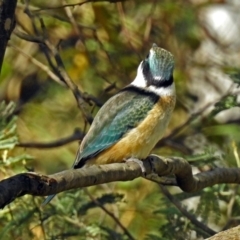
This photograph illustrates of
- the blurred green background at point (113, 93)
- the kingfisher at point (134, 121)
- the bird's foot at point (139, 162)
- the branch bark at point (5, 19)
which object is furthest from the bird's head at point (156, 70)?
the branch bark at point (5, 19)

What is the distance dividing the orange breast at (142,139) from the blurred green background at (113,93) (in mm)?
436

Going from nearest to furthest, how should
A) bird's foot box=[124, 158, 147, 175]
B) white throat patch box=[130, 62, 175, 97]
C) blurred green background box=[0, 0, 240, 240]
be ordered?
bird's foot box=[124, 158, 147, 175]
white throat patch box=[130, 62, 175, 97]
blurred green background box=[0, 0, 240, 240]

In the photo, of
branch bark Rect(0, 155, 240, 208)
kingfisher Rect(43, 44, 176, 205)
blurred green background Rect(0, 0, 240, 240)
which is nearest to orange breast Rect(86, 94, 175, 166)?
kingfisher Rect(43, 44, 176, 205)

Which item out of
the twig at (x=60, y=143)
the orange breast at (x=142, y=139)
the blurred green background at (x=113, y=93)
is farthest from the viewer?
the twig at (x=60, y=143)

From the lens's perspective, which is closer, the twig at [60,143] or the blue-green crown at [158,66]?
the blue-green crown at [158,66]

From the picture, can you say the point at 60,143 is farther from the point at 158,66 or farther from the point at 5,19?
the point at 5,19

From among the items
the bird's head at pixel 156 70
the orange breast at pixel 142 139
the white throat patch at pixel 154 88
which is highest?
the bird's head at pixel 156 70

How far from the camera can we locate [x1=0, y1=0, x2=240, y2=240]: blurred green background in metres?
4.71

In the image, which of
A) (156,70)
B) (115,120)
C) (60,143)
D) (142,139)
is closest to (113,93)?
(60,143)

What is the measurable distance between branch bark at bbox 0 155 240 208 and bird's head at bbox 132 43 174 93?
629mm

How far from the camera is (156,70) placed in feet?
14.7

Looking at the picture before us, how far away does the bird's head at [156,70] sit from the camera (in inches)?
173

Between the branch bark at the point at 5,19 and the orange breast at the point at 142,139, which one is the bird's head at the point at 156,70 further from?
the branch bark at the point at 5,19

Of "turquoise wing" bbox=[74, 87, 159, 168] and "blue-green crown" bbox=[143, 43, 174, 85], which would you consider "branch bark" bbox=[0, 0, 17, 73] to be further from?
"blue-green crown" bbox=[143, 43, 174, 85]
